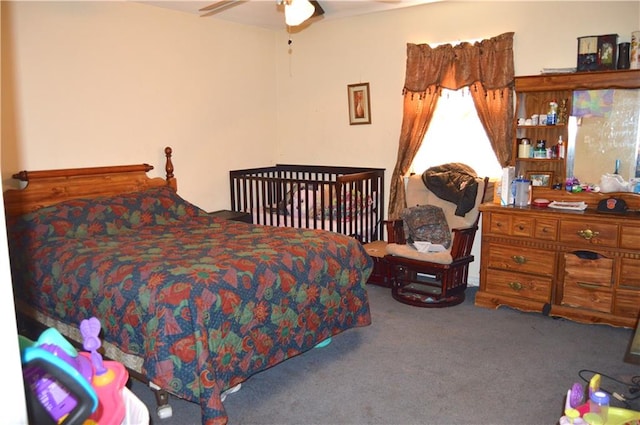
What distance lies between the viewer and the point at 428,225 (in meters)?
4.30

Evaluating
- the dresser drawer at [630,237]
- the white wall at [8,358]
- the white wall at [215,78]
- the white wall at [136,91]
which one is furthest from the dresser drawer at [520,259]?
the white wall at [8,358]

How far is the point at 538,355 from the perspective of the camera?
311 cm

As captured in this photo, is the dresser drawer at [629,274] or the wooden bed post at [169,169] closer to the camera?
the dresser drawer at [629,274]

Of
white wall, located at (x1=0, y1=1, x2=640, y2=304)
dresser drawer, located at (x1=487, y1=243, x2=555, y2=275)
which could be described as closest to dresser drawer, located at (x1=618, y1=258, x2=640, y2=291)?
dresser drawer, located at (x1=487, y1=243, x2=555, y2=275)

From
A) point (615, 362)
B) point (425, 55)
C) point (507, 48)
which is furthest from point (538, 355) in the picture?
point (425, 55)

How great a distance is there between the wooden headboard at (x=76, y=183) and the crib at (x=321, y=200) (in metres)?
0.86

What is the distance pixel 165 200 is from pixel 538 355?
2.91 m

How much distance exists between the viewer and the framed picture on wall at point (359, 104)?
16.7 feet

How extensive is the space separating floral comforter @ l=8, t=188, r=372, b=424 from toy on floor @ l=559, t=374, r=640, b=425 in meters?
1.45

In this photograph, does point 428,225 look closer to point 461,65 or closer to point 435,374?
point 461,65

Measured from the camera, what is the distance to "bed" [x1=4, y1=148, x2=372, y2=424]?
7.64 feet

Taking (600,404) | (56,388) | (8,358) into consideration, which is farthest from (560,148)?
(8,358)

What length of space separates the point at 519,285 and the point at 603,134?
4.28 ft

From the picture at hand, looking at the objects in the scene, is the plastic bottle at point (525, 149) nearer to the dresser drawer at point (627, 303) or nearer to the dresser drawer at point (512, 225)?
the dresser drawer at point (512, 225)
